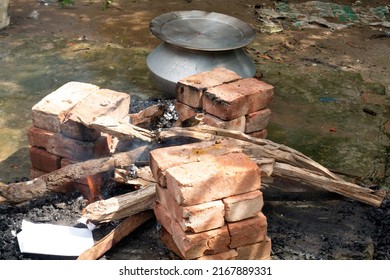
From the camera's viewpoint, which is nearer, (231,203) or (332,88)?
(231,203)

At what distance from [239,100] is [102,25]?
5.06 meters

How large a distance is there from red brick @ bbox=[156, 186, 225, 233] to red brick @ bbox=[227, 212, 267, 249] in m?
0.10

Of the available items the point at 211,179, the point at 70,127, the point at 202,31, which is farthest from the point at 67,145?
the point at 202,31

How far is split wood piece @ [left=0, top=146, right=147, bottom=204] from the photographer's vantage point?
3949 mm

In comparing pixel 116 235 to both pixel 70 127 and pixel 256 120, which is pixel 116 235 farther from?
pixel 256 120

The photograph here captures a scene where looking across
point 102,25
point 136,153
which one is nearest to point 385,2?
point 102,25

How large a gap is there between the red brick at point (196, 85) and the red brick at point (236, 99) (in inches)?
2.3

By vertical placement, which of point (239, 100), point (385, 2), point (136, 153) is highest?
point (239, 100)

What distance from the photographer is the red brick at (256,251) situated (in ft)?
11.0

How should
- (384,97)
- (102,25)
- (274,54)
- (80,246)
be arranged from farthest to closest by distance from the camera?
(102,25), (274,54), (384,97), (80,246)

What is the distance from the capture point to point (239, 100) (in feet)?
13.9

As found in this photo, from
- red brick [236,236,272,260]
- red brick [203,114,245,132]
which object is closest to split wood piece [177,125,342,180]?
red brick [203,114,245,132]

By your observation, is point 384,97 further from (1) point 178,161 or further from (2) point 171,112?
(1) point 178,161

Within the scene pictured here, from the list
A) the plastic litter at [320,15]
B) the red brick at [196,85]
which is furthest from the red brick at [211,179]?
the plastic litter at [320,15]
